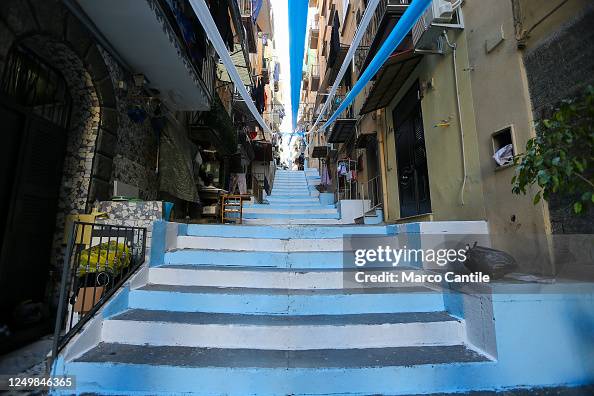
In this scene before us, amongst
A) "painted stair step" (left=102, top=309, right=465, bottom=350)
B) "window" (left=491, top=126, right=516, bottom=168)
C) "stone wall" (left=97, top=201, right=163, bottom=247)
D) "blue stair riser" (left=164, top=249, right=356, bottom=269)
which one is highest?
"window" (left=491, top=126, right=516, bottom=168)

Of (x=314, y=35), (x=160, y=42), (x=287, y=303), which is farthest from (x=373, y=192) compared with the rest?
(x=314, y=35)

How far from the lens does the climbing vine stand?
189 centimetres

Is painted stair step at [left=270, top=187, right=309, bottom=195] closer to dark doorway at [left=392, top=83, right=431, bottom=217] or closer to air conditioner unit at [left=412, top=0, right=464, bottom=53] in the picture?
dark doorway at [left=392, top=83, right=431, bottom=217]

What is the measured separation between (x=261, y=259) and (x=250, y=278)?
0.48m

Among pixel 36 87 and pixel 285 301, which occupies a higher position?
pixel 36 87

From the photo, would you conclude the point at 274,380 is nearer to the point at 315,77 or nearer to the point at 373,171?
the point at 373,171

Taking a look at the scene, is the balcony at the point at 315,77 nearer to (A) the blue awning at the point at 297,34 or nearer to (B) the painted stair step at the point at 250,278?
(A) the blue awning at the point at 297,34

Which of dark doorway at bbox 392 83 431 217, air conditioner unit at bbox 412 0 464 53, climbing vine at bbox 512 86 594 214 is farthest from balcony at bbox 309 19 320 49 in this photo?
climbing vine at bbox 512 86 594 214

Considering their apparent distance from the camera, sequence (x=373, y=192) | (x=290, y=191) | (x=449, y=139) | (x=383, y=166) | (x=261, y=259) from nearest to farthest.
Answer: (x=261, y=259) → (x=449, y=139) → (x=383, y=166) → (x=373, y=192) → (x=290, y=191)

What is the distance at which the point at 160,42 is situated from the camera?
432 cm

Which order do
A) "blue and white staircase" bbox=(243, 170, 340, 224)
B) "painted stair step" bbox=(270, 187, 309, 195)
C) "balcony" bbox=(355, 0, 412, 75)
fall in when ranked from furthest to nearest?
"painted stair step" bbox=(270, 187, 309, 195) < "blue and white staircase" bbox=(243, 170, 340, 224) < "balcony" bbox=(355, 0, 412, 75)

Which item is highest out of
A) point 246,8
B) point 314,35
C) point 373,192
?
point 314,35

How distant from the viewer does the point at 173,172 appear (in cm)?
613

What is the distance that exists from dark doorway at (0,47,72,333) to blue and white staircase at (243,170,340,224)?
4.61 metres
